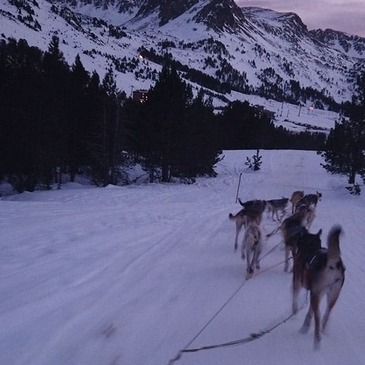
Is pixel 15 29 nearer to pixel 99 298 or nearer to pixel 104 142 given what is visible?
pixel 104 142

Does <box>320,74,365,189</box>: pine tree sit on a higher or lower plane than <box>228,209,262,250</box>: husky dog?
higher

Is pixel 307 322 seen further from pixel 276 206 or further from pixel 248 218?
pixel 276 206

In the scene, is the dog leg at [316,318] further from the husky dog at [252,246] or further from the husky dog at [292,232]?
the husky dog at [252,246]

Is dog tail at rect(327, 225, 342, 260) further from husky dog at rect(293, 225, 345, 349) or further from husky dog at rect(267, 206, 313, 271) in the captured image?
husky dog at rect(267, 206, 313, 271)

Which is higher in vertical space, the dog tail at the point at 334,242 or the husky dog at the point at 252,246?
the dog tail at the point at 334,242

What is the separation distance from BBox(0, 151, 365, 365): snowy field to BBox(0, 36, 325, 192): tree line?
11358mm

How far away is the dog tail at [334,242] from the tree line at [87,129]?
20120 mm

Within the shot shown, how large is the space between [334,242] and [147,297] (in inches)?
116

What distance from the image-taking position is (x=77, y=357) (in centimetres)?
427

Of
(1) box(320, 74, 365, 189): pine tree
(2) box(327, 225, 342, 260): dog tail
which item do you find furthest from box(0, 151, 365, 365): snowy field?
(1) box(320, 74, 365, 189): pine tree

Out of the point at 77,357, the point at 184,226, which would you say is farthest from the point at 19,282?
the point at 184,226

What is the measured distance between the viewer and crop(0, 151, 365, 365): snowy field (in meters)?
4.49

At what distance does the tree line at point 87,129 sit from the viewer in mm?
22531

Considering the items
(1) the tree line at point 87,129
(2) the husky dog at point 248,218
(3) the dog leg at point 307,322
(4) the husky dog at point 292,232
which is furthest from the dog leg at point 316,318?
(1) the tree line at point 87,129
